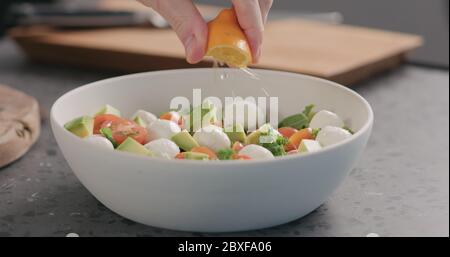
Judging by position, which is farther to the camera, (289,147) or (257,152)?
(289,147)

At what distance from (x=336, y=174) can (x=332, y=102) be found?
30 centimetres

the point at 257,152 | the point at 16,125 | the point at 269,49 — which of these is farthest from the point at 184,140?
the point at 269,49

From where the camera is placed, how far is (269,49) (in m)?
1.94

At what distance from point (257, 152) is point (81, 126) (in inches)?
12.2

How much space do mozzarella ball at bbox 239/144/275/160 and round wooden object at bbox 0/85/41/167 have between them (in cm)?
50

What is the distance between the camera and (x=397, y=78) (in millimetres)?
1972

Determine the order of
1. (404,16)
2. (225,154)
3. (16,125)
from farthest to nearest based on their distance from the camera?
(404,16) < (16,125) < (225,154)

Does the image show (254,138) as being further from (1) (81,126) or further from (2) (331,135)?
(1) (81,126)

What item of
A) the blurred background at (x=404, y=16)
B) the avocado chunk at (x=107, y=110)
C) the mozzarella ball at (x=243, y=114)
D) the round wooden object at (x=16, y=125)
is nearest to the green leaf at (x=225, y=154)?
the mozzarella ball at (x=243, y=114)

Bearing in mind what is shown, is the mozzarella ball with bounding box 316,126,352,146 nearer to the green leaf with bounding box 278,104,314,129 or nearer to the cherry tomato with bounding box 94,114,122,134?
the green leaf with bounding box 278,104,314,129

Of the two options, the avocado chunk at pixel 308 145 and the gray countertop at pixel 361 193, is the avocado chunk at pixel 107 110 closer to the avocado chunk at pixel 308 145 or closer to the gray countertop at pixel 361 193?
the gray countertop at pixel 361 193

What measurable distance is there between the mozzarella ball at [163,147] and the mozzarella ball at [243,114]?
181 mm

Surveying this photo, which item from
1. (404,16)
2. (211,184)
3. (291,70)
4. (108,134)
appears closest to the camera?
(211,184)
